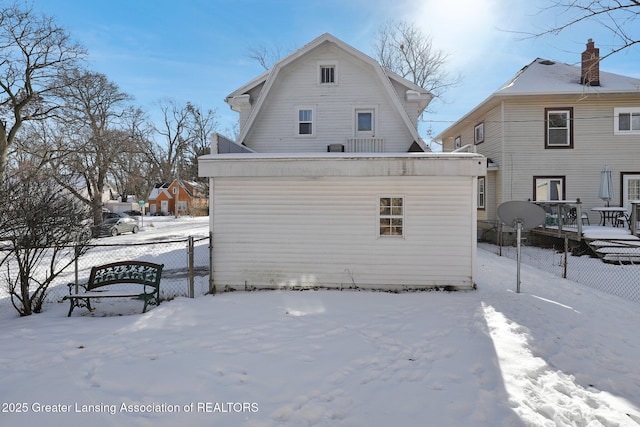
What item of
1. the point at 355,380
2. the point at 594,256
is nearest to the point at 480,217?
the point at 594,256

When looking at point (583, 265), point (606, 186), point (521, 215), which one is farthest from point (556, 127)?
point (521, 215)

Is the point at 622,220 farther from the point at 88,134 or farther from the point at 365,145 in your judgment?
the point at 88,134

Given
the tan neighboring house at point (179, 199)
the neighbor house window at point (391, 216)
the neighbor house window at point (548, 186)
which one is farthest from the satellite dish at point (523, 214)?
the tan neighboring house at point (179, 199)

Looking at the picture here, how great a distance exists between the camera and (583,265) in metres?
11.0

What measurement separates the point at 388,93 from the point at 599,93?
10.4 m

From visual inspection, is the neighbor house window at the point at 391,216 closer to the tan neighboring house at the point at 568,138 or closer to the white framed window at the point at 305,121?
the white framed window at the point at 305,121

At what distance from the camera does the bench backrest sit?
6.39 meters

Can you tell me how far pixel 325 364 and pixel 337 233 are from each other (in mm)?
3817

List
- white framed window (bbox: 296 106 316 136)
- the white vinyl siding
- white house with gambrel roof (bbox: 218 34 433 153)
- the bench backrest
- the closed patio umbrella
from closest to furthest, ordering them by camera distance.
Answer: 1. the bench backrest
2. the white vinyl siding
3. white house with gambrel roof (bbox: 218 34 433 153)
4. white framed window (bbox: 296 106 316 136)
5. the closed patio umbrella

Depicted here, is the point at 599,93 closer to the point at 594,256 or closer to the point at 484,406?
the point at 594,256

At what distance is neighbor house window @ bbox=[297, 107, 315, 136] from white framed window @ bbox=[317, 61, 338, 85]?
119 centimetres

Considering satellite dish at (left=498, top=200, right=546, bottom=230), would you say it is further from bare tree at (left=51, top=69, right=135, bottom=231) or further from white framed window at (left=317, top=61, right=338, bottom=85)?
bare tree at (left=51, top=69, right=135, bottom=231)

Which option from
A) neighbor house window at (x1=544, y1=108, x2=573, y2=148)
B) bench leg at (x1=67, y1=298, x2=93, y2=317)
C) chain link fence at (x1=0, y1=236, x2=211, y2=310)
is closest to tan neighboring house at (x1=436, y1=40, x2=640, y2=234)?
neighbor house window at (x1=544, y1=108, x2=573, y2=148)

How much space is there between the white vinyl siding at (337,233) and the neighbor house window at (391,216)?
146 millimetres
